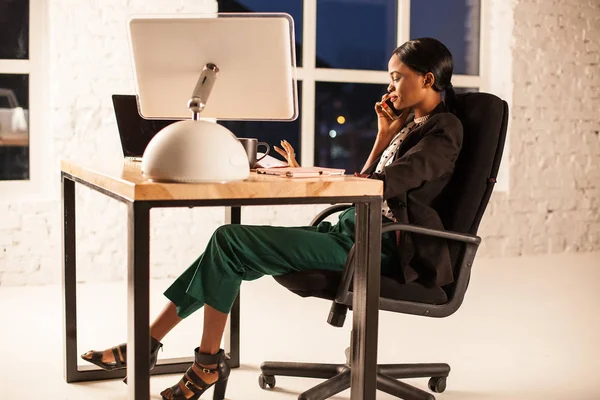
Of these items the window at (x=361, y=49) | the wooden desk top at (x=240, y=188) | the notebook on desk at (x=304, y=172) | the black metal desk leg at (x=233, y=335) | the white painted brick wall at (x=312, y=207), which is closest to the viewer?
the wooden desk top at (x=240, y=188)

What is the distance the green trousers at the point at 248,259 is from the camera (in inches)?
75.5

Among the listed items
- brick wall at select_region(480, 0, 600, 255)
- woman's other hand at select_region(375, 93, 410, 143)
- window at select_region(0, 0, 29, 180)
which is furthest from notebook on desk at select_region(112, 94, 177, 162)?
brick wall at select_region(480, 0, 600, 255)

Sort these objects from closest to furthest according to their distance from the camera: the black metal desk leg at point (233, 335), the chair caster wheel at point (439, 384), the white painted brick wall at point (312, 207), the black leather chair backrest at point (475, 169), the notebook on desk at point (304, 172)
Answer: the notebook on desk at point (304, 172) → the black leather chair backrest at point (475, 169) → the chair caster wheel at point (439, 384) → the black metal desk leg at point (233, 335) → the white painted brick wall at point (312, 207)

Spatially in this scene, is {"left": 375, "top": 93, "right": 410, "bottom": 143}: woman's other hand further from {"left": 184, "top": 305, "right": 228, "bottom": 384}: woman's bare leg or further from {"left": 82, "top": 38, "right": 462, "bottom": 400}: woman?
{"left": 184, "top": 305, "right": 228, "bottom": 384}: woman's bare leg

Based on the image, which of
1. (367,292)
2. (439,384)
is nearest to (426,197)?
(367,292)

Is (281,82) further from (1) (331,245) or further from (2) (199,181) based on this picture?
(1) (331,245)

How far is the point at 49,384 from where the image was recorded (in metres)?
2.47

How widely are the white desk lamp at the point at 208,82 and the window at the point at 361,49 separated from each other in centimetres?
310

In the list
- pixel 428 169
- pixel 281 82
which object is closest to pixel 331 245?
pixel 428 169

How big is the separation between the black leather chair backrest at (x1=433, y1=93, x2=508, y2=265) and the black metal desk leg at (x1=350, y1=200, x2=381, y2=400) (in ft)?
1.60

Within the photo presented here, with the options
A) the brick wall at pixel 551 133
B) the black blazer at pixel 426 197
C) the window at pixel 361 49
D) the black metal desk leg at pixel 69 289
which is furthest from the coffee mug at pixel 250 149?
the brick wall at pixel 551 133

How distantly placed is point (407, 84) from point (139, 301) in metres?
1.12

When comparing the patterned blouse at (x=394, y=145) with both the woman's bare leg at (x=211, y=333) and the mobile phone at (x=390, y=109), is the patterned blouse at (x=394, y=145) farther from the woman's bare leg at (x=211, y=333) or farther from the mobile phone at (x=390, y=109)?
the woman's bare leg at (x=211, y=333)

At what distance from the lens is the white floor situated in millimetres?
2480
